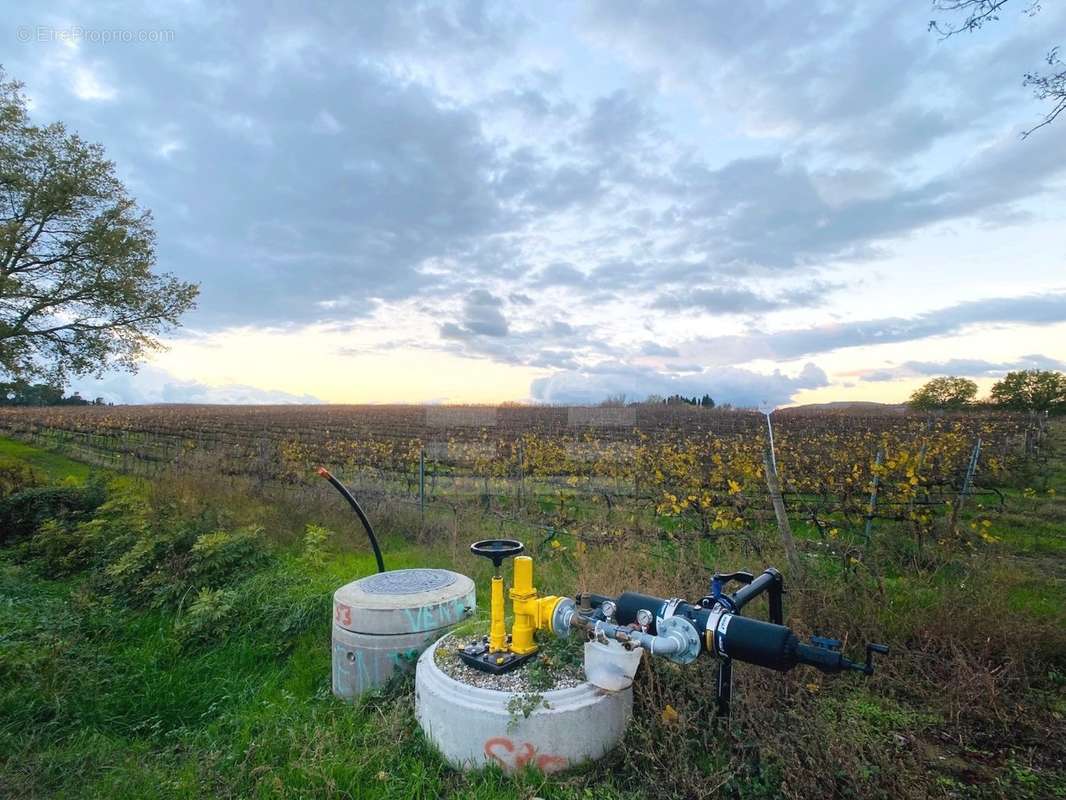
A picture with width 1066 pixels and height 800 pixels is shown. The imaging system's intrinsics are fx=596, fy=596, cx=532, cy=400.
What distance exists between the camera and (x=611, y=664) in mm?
3121

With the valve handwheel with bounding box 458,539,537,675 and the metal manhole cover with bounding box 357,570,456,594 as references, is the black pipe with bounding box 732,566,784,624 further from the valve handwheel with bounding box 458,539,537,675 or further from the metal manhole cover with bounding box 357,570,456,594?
the metal manhole cover with bounding box 357,570,456,594

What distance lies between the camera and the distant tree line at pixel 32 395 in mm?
20359

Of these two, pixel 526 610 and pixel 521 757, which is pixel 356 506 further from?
pixel 521 757

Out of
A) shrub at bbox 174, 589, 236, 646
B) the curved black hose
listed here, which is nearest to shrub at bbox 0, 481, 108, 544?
shrub at bbox 174, 589, 236, 646

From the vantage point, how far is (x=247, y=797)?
3289mm

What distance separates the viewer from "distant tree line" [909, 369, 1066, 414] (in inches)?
1593

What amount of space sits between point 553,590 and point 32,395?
276 feet

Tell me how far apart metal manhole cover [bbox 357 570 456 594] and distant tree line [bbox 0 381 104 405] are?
21407 millimetres

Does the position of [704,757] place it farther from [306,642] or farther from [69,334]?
[69,334]

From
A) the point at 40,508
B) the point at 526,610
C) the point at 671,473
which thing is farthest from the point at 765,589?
the point at 40,508

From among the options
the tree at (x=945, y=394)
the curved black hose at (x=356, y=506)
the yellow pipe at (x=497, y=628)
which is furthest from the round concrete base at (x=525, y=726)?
the tree at (x=945, y=394)

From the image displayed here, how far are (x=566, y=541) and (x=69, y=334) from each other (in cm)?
2027

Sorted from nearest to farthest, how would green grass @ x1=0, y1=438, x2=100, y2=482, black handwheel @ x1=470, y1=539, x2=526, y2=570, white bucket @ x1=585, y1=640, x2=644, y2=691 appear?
white bucket @ x1=585, y1=640, x2=644, y2=691
black handwheel @ x1=470, y1=539, x2=526, y2=570
green grass @ x1=0, y1=438, x2=100, y2=482

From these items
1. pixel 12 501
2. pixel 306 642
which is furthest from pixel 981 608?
pixel 12 501
